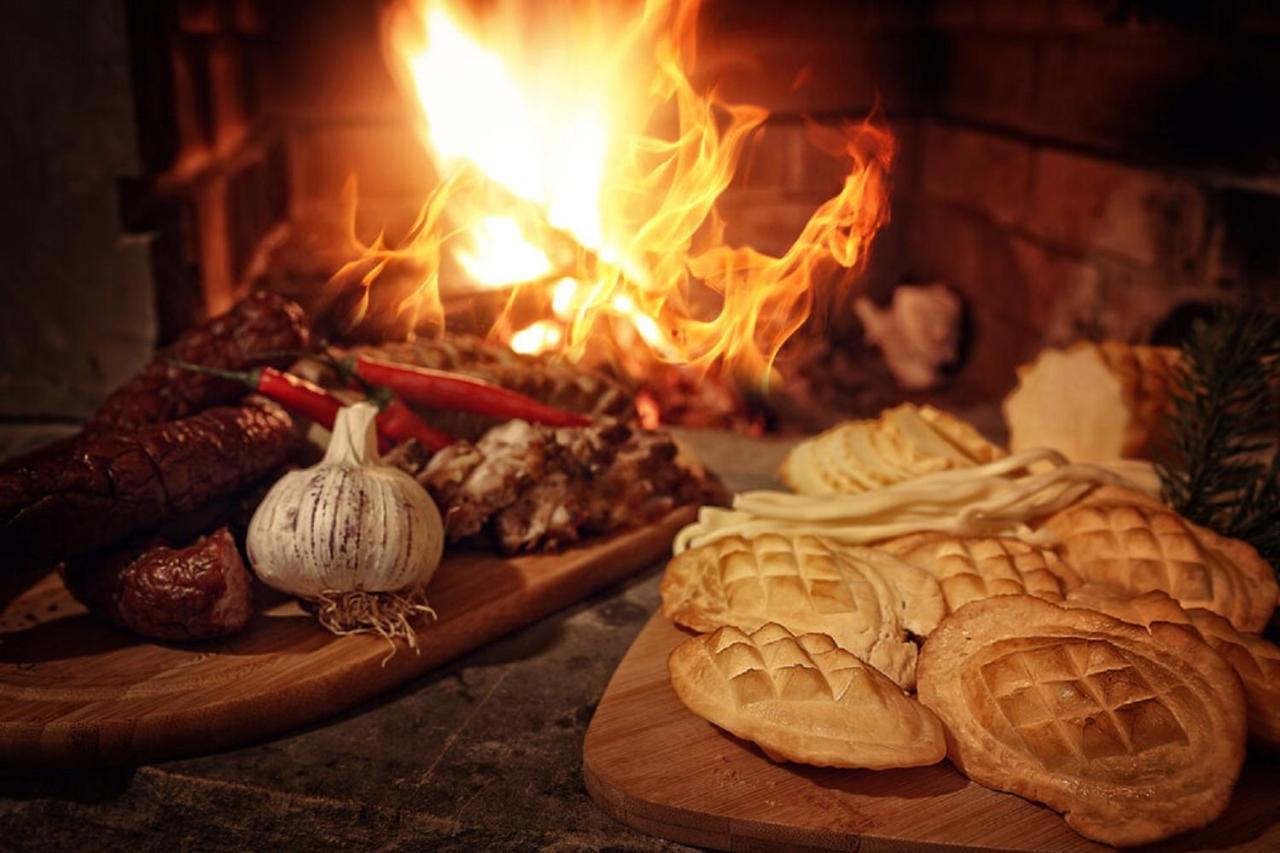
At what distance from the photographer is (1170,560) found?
9.12ft

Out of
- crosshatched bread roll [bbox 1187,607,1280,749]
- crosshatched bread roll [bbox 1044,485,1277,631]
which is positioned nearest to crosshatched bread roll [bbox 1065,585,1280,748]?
crosshatched bread roll [bbox 1187,607,1280,749]

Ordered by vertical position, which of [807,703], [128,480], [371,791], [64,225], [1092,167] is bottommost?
[371,791]

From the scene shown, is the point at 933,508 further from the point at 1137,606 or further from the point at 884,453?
the point at 1137,606

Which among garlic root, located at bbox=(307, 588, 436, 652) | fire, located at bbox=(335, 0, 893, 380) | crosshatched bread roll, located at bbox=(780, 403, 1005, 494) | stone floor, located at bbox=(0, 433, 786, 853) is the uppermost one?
fire, located at bbox=(335, 0, 893, 380)

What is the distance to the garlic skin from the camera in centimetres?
269

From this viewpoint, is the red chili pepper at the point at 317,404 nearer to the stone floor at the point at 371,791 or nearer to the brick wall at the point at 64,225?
the stone floor at the point at 371,791

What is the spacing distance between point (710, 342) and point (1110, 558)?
4.98 ft

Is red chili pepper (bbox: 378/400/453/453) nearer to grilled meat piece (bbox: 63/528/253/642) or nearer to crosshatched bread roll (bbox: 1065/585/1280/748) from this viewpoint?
grilled meat piece (bbox: 63/528/253/642)

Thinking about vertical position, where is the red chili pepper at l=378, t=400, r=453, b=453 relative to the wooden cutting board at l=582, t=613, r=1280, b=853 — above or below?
above

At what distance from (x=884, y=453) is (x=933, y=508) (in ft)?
1.10

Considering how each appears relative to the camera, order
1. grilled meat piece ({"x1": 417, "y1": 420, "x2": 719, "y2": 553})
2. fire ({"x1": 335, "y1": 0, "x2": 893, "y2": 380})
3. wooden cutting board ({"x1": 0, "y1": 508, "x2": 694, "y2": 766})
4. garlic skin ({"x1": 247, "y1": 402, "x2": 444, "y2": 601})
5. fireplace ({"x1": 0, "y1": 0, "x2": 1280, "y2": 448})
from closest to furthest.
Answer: wooden cutting board ({"x1": 0, "y1": 508, "x2": 694, "y2": 766})
garlic skin ({"x1": 247, "y1": 402, "x2": 444, "y2": 601})
grilled meat piece ({"x1": 417, "y1": 420, "x2": 719, "y2": 553})
fire ({"x1": 335, "y1": 0, "x2": 893, "y2": 380})
fireplace ({"x1": 0, "y1": 0, "x2": 1280, "y2": 448})

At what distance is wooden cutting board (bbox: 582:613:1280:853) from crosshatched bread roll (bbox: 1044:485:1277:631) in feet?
1.67

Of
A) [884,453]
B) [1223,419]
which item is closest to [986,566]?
[884,453]

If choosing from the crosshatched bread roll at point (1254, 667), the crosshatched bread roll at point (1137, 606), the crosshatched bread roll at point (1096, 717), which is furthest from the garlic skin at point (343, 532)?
the crosshatched bread roll at point (1254, 667)
